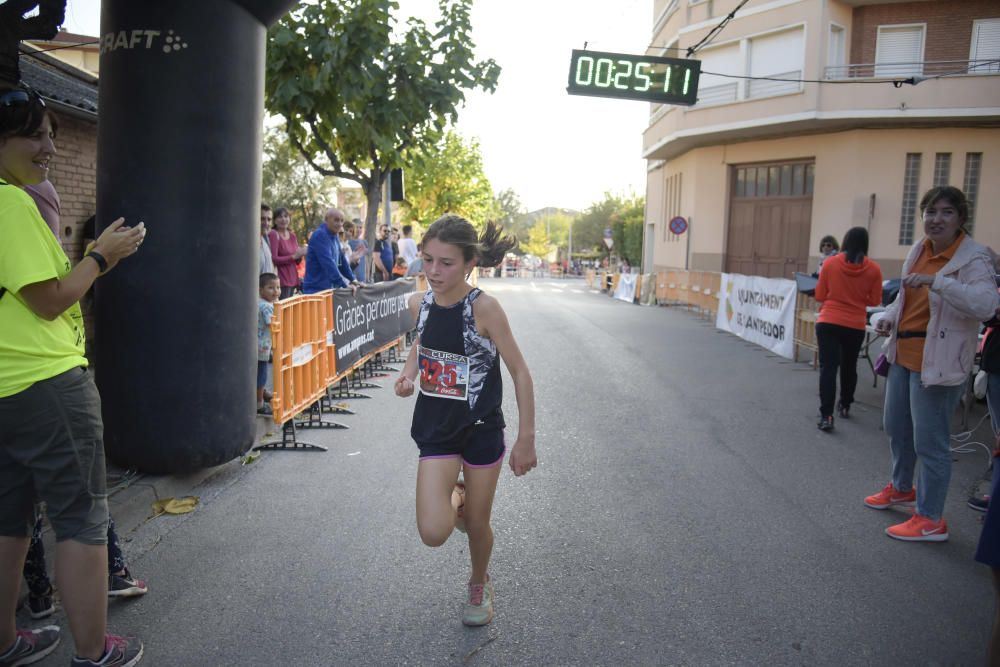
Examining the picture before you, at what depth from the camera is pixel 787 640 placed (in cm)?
338

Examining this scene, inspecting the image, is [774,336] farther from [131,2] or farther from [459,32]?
[131,2]

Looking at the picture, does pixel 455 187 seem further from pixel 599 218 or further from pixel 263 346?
pixel 599 218

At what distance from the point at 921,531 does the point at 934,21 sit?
78.1 feet

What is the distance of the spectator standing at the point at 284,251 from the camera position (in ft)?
32.1

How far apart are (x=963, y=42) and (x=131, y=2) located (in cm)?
2520

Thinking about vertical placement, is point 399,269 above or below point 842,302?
above

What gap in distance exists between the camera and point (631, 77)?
1366 cm

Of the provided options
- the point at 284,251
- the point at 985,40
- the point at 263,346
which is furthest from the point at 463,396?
the point at 985,40

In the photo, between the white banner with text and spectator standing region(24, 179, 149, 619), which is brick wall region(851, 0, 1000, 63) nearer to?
the white banner with text

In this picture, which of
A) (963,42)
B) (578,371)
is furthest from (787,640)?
(963,42)

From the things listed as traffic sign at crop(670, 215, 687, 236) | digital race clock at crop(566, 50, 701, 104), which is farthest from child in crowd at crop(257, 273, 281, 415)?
traffic sign at crop(670, 215, 687, 236)

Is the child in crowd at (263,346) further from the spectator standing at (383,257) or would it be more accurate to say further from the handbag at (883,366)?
the spectator standing at (383,257)

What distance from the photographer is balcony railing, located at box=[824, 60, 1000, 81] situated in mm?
22328

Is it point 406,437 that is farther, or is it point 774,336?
point 774,336
